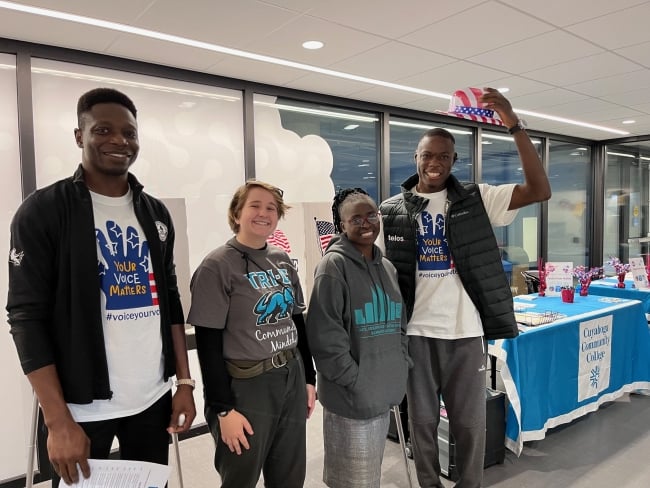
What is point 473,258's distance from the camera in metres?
1.94

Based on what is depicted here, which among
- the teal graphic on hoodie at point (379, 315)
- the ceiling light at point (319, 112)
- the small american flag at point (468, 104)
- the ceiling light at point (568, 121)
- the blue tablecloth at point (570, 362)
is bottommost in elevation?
the blue tablecloth at point (570, 362)

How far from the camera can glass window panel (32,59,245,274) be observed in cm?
274

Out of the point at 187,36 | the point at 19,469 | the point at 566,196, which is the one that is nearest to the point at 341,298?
the point at 187,36

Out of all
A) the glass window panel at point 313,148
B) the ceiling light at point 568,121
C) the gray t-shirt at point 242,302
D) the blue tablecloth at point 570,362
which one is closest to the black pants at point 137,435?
the gray t-shirt at point 242,302

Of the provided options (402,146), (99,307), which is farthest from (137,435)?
(402,146)

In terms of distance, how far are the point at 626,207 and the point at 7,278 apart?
7.84m

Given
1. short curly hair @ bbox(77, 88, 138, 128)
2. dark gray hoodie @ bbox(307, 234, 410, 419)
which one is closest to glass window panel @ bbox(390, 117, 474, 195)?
dark gray hoodie @ bbox(307, 234, 410, 419)

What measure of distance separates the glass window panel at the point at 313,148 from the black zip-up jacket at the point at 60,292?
241 centimetres

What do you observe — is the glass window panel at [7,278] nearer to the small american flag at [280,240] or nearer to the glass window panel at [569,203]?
the small american flag at [280,240]

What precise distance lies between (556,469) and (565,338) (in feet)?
2.48

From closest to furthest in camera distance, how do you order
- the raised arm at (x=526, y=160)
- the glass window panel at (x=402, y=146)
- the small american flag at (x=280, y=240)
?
the raised arm at (x=526, y=160) → the small american flag at (x=280, y=240) → the glass window panel at (x=402, y=146)

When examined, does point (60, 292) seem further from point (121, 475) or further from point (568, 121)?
point (568, 121)

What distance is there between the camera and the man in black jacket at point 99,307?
3.75 feet

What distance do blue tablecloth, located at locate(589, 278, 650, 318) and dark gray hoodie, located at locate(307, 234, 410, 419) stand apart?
3158mm
